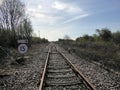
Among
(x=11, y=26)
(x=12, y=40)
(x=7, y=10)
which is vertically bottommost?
(x=12, y=40)

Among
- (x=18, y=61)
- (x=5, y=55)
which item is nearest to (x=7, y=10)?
(x=5, y=55)

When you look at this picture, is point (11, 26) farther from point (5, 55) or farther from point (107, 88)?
point (107, 88)

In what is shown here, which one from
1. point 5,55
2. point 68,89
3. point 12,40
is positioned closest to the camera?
point 68,89

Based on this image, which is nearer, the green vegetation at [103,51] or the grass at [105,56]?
the grass at [105,56]

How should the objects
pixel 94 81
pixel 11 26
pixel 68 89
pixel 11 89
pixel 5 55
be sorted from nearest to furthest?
pixel 68 89, pixel 11 89, pixel 94 81, pixel 5 55, pixel 11 26

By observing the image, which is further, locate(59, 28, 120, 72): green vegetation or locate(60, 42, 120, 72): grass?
locate(59, 28, 120, 72): green vegetation

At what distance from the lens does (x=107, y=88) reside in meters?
7.16

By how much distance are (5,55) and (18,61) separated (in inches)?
111

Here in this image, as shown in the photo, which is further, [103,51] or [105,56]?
[103,51]

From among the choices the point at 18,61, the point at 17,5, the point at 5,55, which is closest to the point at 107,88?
the point at 18,61

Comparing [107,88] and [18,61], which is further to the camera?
[18,61]

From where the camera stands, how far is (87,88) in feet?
23.3

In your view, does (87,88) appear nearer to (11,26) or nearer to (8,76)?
(8,76)

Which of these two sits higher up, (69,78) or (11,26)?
(11,26)
